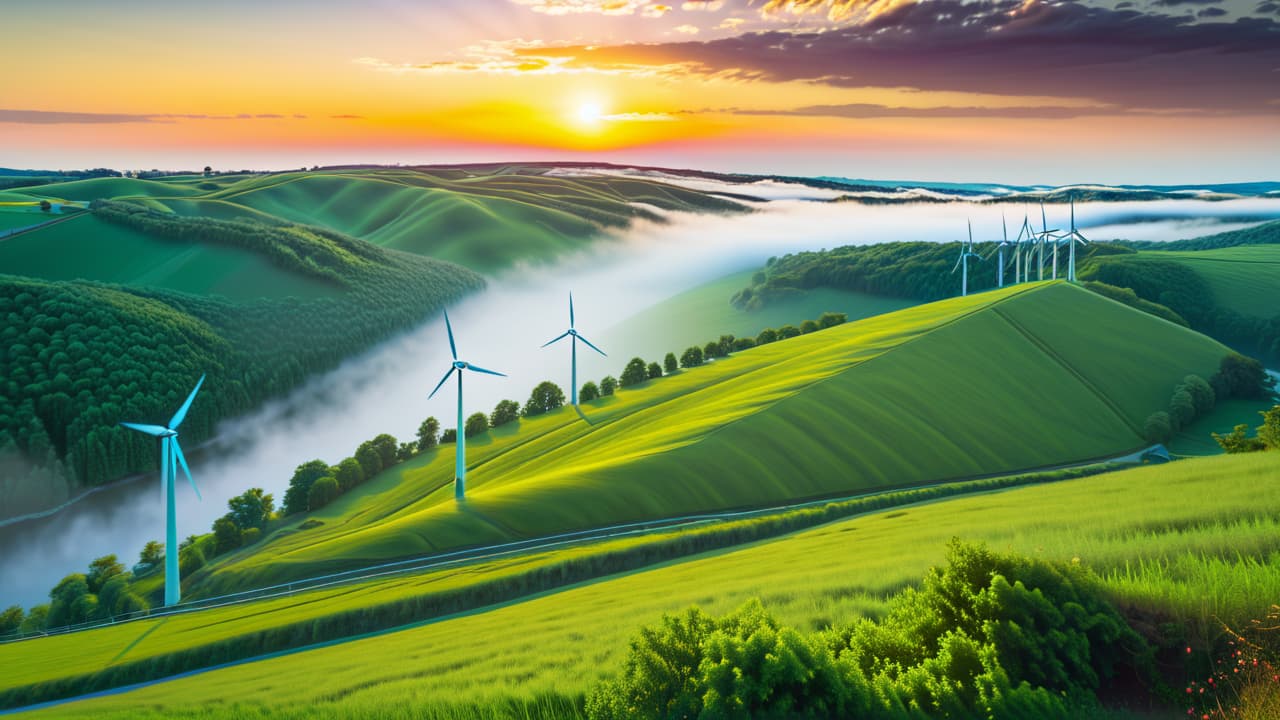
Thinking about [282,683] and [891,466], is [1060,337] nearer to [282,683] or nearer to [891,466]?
[891,466]

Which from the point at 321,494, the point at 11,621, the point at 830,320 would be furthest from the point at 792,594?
the point at 830,320

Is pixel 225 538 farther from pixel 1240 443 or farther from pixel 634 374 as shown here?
pixel 1240 443

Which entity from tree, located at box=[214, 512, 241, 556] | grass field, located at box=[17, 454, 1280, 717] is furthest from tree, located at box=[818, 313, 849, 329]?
grass field, located at box=[17, 454, 1280, 717]

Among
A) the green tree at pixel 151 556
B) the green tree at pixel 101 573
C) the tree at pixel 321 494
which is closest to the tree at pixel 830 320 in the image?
the tree at pixel 321 494

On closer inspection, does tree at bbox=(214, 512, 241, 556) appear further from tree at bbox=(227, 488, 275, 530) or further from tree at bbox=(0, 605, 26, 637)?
tree at bbox=(0, 605, 26, 637)

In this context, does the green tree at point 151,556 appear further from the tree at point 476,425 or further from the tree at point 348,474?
the tree at point 476,425

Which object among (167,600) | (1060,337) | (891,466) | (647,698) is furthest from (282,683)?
(1060,337)
